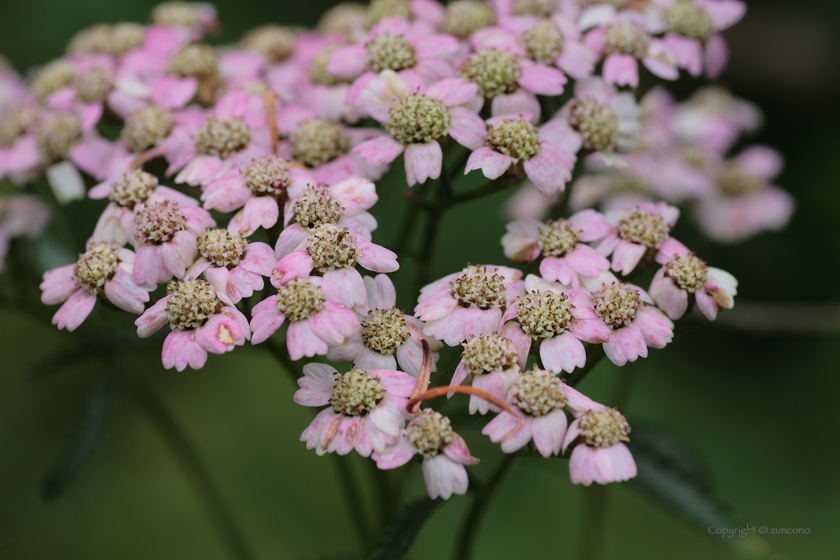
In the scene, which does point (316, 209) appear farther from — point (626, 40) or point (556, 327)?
point (626, 40)

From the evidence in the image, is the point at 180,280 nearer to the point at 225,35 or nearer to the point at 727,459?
the point at 727,459

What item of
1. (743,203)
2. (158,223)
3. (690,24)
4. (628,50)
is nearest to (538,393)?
(158,223)

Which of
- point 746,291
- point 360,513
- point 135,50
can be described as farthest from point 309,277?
point 746,291

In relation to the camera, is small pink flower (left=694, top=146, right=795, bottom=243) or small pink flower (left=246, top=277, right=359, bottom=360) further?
small pink flower (left=694, top=146, right=795, bottom=243)

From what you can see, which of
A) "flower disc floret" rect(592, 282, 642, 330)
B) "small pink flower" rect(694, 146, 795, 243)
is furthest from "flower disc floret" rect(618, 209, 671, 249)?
"small pink flower" rect(694, 146, 795, 243)

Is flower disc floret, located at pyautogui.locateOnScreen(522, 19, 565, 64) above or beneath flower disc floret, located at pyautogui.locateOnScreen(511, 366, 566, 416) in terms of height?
above

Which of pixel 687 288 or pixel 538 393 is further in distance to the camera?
pixel 687 288

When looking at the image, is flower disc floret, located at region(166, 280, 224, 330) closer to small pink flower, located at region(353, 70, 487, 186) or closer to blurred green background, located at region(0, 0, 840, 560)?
small pink flower, located at region(353, 70, 487, 186)
